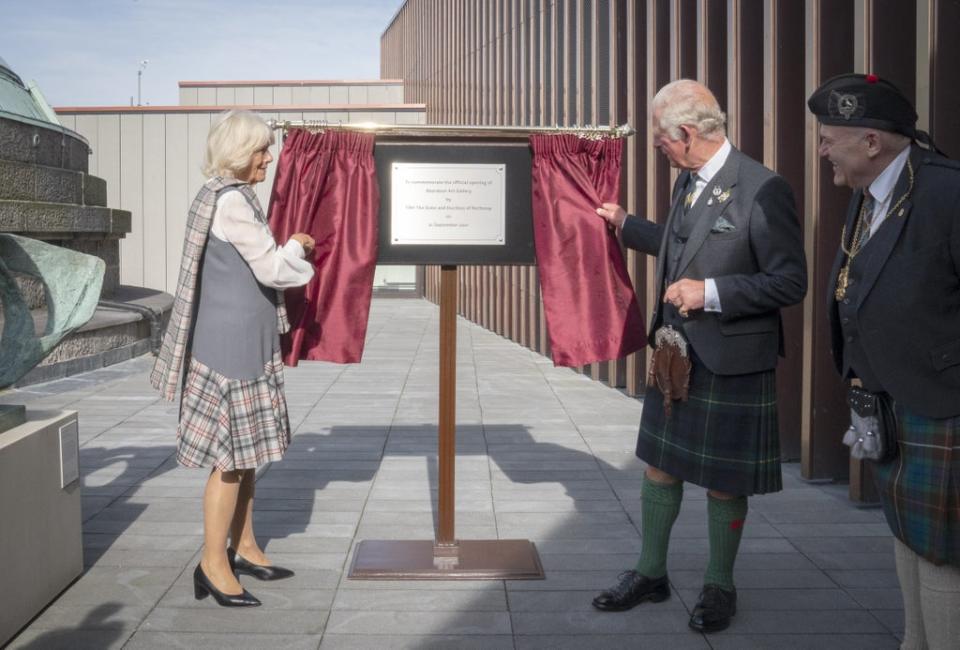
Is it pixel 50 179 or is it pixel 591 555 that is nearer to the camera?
pixel 591 555

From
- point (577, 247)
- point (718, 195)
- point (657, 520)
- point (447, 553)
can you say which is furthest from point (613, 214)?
point (447, 553)

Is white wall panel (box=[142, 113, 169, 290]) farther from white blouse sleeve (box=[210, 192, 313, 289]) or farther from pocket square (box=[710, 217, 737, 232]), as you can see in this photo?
pocket square (box=[710, 217, 737, 232])

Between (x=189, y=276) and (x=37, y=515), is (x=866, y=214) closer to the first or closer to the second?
(x=189, y=276)

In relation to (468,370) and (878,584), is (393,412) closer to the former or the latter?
(468,370)

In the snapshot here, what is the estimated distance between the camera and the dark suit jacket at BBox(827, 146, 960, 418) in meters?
2.90

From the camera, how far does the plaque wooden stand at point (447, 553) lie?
446cm

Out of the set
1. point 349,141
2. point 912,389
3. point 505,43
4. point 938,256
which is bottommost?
point 912,389

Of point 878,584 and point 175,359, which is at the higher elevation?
point 175,359

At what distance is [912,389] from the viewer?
2930 millimetres

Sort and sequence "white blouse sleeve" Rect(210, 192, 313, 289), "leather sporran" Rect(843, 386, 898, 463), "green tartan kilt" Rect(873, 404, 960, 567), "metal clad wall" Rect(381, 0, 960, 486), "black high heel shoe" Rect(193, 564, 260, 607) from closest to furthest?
"green tartan kilt" Rect(873, 404, 960, 567), "leather sporran" Rect(843, 386, 898, 463), "white blouse sleeve" Rect(210, 192, 313, 289), "black high heel shoe" Rect(193, 564, 260, 607), "metal clad wall" Rect(381, 0, 960, 486)

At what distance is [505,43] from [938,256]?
13.4 metres

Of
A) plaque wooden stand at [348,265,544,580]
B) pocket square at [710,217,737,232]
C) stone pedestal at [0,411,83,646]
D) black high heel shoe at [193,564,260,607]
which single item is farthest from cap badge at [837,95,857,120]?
stone pedestal at [0,411,83,646]

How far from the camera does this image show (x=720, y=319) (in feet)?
12.5

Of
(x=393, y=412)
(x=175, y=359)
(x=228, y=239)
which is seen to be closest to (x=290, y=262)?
(x=228, y=239)
